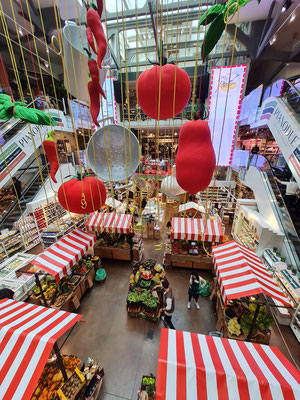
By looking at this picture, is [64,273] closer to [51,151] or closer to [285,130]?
[51,151]

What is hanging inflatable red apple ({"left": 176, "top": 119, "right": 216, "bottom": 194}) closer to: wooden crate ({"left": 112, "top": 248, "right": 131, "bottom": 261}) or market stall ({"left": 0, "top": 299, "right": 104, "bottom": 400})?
market stall ({"left": 0, "top": 299, "right": 104, "bottom": 400})

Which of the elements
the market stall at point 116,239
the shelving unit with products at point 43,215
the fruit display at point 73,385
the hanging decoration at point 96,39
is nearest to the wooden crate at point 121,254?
the market stall at point 116,239

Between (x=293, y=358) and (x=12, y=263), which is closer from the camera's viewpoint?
(x=293, y=358)

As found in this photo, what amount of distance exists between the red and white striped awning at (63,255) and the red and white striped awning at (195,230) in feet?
8.81

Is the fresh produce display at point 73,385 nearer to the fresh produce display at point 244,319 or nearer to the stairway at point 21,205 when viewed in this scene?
the fresh produce display at point 244,319

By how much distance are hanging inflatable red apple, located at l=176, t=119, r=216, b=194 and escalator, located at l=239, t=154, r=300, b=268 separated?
5292mm

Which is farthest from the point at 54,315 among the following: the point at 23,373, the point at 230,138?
the point at 230,138

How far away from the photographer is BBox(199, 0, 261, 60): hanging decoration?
1088 millimetres

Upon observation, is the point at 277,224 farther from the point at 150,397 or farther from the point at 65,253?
the point at 65,253

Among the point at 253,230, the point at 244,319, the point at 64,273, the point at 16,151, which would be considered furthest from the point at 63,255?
the point at 253,230

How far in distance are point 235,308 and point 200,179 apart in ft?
13.0

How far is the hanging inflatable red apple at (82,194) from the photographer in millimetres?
1646

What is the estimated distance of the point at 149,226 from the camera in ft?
27.3

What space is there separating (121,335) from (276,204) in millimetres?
6077
